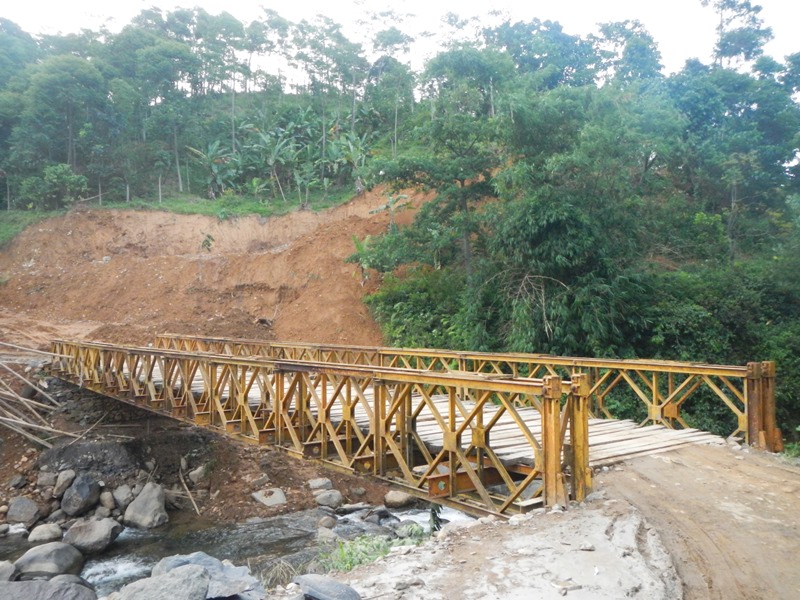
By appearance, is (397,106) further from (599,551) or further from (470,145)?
(599,551)

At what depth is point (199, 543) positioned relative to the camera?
10.7 m

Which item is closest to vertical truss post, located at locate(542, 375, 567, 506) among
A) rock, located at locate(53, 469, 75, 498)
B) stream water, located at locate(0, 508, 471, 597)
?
stream water, located at locate(0, 508, 471, 597)

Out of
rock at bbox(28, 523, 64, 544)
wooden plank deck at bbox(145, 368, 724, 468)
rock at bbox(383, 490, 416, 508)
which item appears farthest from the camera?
rock at bbox(383, 490, 416, 508)

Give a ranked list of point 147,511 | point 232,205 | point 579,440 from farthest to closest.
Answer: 1. point 232,205
2. point 147,511
3. point 579,440

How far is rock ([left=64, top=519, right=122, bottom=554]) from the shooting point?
1034 centimetres

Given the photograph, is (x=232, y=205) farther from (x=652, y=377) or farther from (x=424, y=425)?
(x=652, y=377)

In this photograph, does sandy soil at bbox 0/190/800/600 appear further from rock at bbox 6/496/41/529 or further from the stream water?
rock at bbox 6/496/41/529

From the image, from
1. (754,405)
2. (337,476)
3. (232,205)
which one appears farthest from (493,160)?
(232,205)

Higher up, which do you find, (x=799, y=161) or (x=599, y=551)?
(x=799, y=161)

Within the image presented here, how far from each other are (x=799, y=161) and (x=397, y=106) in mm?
20361

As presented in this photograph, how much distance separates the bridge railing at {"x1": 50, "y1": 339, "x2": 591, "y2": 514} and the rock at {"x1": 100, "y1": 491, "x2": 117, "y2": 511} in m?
3.26

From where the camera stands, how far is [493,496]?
5.90m

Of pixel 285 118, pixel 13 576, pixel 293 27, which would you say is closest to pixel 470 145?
pixel 13 576

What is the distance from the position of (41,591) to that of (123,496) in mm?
7304
